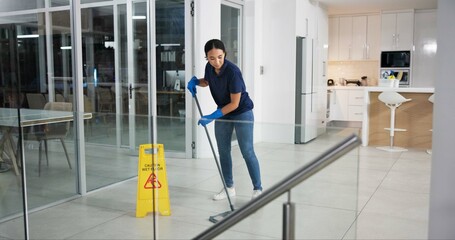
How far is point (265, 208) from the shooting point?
8.33 feet

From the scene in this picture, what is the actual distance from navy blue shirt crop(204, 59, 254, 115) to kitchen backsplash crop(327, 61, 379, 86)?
6.62 m

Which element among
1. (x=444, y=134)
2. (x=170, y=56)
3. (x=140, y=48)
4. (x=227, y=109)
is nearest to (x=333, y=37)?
(x=170, y=56)

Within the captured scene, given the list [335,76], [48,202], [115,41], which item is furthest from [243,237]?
[335,76]

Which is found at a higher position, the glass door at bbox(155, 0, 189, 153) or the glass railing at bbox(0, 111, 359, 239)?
the glass door at bbox(155, 0, 189, 153)

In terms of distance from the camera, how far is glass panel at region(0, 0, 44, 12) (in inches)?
139

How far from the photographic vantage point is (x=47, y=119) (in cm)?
358

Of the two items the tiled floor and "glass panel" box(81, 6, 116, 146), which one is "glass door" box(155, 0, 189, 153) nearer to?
"glass panel" box(81, 6, 116, 146)

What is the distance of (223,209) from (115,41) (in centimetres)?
288

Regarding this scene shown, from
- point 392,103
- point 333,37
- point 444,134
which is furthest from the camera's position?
point 333,37

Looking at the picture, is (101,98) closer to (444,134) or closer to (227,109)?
(227,109)

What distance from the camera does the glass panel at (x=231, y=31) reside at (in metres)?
6.20

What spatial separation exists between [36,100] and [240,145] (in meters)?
2.12

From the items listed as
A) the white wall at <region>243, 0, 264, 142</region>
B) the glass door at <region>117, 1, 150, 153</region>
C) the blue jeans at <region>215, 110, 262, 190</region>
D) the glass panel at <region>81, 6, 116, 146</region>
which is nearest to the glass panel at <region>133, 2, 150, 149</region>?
the glass door at <region>117, 1, 150, 153</region>

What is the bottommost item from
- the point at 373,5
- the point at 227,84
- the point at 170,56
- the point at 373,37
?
the point at 227,84
